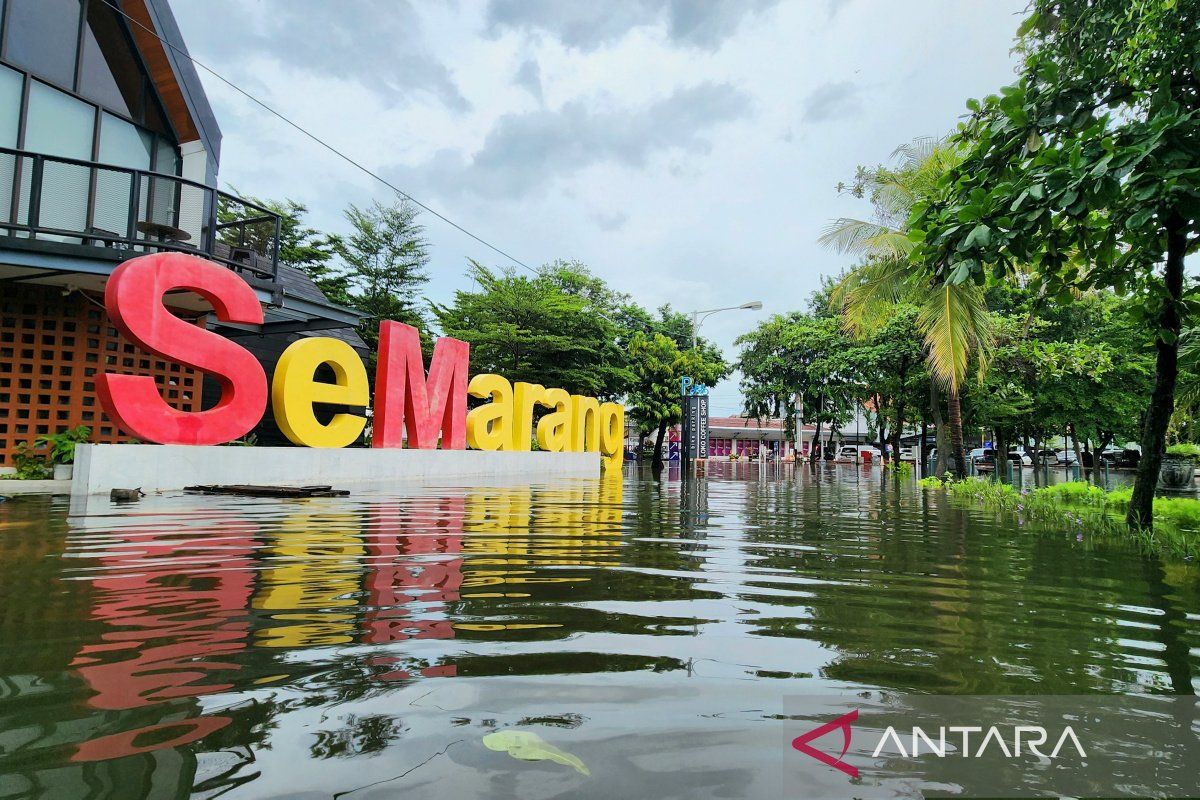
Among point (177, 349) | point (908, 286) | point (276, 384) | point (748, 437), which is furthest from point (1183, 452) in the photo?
point (748, 437)

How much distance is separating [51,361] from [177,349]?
3.64 metres

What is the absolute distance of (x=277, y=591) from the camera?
3387mm

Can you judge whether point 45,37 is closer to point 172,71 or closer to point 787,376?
point 172,71

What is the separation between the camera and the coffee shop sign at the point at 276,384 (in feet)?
30.1

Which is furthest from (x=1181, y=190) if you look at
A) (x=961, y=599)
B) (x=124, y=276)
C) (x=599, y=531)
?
(x=124, y=276)

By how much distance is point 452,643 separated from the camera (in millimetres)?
2543

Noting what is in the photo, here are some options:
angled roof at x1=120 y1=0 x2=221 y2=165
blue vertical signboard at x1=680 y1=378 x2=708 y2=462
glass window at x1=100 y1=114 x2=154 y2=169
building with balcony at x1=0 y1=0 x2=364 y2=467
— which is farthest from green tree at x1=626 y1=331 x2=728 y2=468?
glass window at x1=100 y1=114 x2=154 y2=169

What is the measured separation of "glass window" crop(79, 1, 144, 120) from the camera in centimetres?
1270

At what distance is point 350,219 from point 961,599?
29.8 m

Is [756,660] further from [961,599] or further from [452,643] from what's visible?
[961,599]

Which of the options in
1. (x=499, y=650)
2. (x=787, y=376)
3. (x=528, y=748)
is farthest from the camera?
(x=787, y=376)

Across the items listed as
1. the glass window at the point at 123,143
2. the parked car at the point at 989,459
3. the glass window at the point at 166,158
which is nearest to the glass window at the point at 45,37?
the glass window at the point at 123,143

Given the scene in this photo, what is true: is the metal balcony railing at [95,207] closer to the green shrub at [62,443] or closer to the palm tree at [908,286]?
the green shrub at [62,443]

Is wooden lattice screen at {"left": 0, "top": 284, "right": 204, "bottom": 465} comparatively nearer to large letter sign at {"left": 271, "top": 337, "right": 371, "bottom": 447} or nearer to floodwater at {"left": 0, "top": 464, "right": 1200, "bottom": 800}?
large letter sign at {"left": 271, "top": 337, "right": 371, "bottom": 447}
